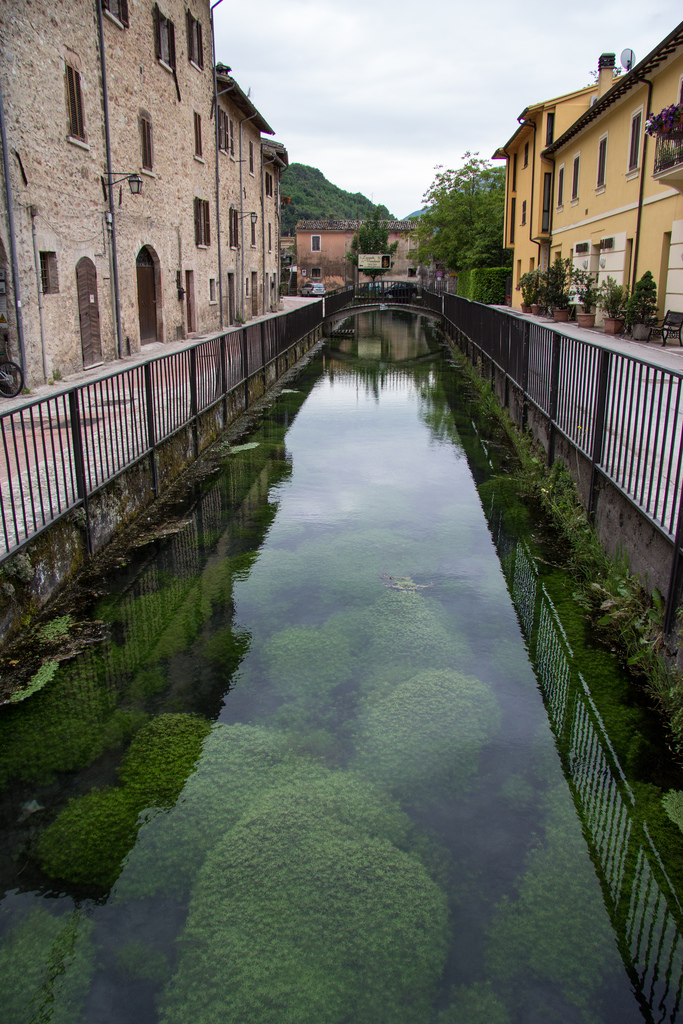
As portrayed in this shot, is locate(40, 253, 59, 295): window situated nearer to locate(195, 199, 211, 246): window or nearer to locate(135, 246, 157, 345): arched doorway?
locate(135, 246, 157, 345): arched doorway

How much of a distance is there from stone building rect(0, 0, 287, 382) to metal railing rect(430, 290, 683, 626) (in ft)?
26.5

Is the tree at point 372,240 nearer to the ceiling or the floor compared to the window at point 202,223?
nearer to the ceiling

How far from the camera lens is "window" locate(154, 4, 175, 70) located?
1950 centimetres

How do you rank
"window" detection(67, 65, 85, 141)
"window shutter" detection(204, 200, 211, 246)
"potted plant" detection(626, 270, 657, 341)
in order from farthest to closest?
"window shutter" detection(204, 200, 211, 246)
"potted plant" detection(626, 270, 657, 341)
"window" detection(67, 65, 85, 141)

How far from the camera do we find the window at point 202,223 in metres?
24.1

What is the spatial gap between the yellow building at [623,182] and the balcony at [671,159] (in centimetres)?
2

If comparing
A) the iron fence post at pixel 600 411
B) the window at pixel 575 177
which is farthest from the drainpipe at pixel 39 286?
the window at pixel 575 177

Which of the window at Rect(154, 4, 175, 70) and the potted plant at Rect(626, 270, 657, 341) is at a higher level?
the window at Rect(154, 4, 175, 70)

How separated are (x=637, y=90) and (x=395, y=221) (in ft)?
221

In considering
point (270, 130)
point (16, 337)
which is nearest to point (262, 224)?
point (270, 130)

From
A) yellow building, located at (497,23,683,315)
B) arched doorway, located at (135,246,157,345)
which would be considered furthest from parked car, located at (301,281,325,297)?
arched doorway, located at (135,246,157,345)

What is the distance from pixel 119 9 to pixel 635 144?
1281 cm

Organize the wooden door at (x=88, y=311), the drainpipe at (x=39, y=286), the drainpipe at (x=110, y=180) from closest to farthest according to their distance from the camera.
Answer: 1. the drainpipe at (x=39, y=286)
2. the wooden door at (x=88, y=311)
3. the drainpipe at (x=110, y=180)

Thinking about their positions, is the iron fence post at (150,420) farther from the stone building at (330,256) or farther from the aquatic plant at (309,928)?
the stone building at (330,256)
